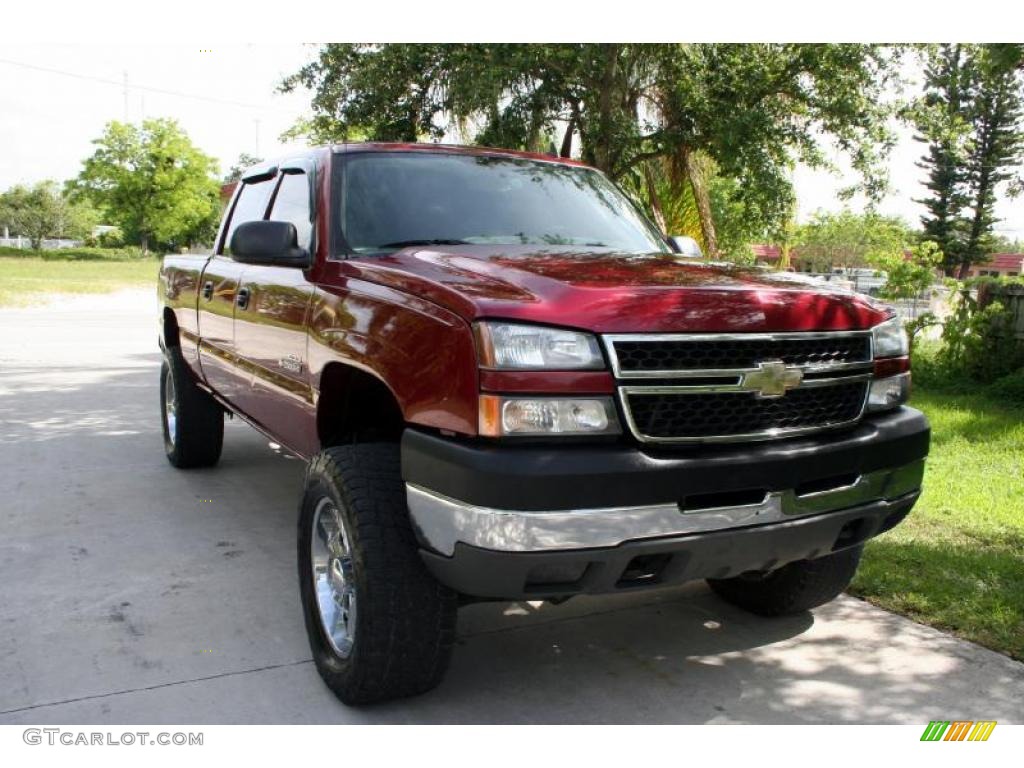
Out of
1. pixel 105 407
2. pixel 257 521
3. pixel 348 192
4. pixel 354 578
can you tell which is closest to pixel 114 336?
pixel 105 407

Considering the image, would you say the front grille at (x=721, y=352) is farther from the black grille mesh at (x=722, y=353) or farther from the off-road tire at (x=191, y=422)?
the off-road tire at (x=191, y=422)

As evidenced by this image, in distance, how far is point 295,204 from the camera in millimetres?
4426

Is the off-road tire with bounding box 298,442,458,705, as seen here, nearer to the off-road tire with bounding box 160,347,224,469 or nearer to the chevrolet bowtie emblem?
Answer: the chevrolet bowtie emblem

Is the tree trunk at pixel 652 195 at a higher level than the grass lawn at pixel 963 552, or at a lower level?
higher

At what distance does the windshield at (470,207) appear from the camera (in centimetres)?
392

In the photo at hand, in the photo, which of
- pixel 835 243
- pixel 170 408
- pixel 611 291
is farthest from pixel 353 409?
pixel 835 243

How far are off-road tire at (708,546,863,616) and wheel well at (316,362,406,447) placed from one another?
1547 mm

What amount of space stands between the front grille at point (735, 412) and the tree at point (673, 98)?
5.82m

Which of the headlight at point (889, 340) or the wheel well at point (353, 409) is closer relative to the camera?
the headlight at point (889, 340)

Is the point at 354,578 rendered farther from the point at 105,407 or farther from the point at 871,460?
the point at 105,407

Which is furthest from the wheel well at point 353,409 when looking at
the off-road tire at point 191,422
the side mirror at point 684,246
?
the off-road tire at point 191,422

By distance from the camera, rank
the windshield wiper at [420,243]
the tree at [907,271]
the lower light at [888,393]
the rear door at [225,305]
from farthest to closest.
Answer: the tree at [907,271], the rear door at [225,305], the windshield wiper at [420,243], the lower light at [888,393]

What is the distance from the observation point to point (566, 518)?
8.66 ft

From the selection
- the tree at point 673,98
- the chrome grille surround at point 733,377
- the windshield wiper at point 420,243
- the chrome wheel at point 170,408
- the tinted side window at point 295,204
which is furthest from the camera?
the tree at point 673,98
